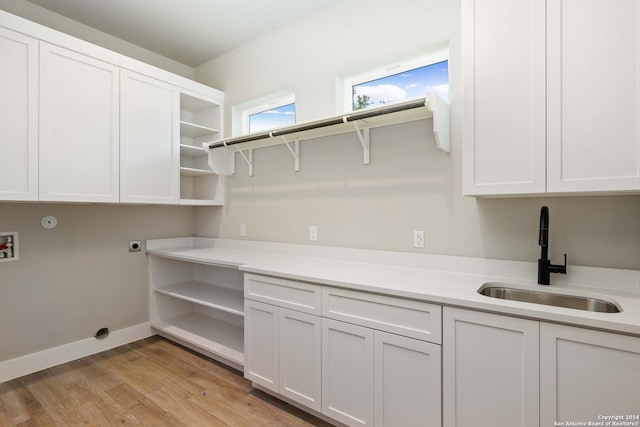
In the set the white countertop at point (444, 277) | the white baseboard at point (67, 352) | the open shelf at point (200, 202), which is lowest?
the white baseboard at point (67, 352)

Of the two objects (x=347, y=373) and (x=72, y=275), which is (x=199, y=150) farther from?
(x=347, y=373)

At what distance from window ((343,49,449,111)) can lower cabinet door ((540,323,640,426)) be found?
1.49 meters

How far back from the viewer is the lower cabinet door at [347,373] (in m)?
1.67

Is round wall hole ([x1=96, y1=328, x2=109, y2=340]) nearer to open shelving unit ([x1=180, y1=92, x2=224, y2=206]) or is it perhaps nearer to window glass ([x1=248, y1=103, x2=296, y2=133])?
open shelving unit ([x1=180, y1=92, x2=224, y2=206])

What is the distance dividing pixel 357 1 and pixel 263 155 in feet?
4.68

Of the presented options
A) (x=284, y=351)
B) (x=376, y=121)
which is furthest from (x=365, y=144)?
(x=284, y=351)

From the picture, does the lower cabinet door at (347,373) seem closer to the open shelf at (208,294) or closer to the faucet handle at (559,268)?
the open shelf at (208,294)

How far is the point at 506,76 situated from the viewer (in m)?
1.51

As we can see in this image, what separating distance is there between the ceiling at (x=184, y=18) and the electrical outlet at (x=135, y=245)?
75.8 inches

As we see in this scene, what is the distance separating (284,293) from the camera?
1.99m

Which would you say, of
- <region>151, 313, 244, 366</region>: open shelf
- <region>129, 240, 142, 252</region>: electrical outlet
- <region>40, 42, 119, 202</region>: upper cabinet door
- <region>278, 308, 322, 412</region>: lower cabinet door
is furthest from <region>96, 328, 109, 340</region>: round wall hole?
<region>278, 308, 322, 412</region>: lower cabinet door

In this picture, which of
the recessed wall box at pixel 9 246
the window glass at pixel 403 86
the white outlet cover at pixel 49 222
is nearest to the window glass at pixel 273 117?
the window glass at pixel 403 86

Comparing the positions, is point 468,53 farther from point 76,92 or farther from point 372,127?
point 76,92

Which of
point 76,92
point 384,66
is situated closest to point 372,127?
point 384,66
